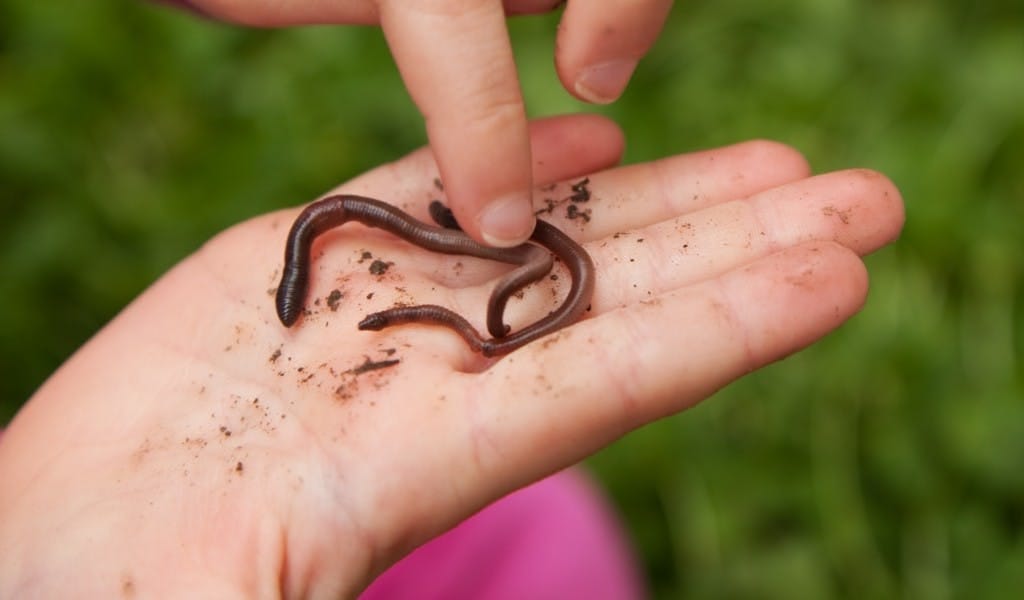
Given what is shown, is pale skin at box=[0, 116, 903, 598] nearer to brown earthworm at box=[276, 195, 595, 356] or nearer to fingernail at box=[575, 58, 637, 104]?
brown earthworm at box=[276, 195, 595, 356]

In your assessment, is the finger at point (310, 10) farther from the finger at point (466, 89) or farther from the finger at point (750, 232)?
the finger at point (750, 232)

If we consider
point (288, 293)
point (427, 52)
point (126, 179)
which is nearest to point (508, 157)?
point (427, 52)

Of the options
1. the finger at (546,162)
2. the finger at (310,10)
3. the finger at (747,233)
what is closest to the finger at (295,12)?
the finger at (310,10)

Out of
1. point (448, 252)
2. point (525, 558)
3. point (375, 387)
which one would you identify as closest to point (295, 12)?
point (448, 252)

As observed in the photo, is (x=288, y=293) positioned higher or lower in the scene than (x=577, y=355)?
higher

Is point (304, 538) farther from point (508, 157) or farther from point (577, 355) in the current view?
point (508, 157)

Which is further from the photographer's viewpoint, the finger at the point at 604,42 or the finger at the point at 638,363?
the finger at the point at 604,42
